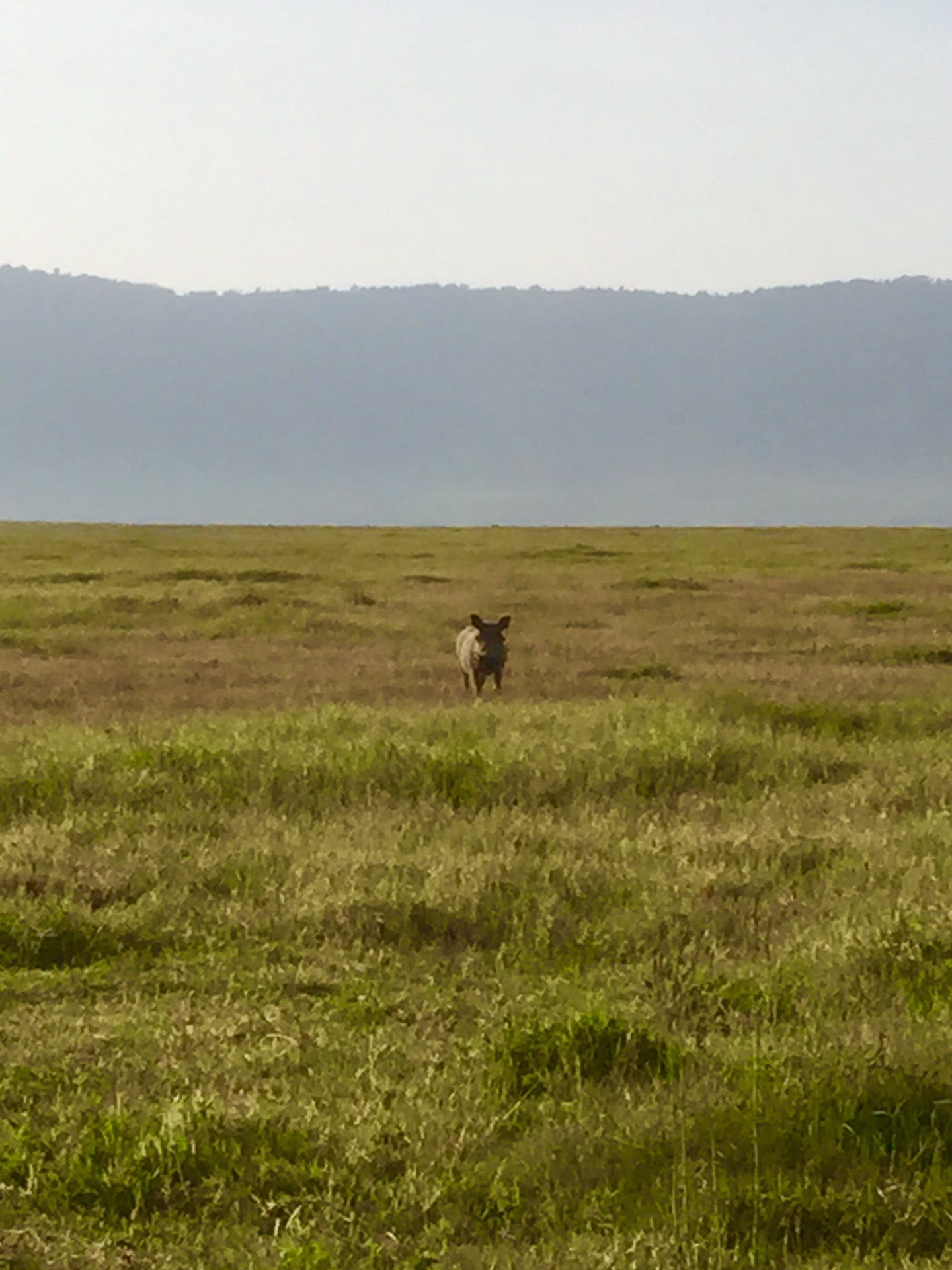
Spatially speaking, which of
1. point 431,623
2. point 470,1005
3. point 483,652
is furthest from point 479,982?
point 431,623

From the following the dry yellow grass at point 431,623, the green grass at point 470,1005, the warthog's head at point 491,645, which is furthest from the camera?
the dry yellow grass at point 431,623

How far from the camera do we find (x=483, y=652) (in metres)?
19.3

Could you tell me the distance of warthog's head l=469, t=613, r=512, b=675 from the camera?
19.3 meters

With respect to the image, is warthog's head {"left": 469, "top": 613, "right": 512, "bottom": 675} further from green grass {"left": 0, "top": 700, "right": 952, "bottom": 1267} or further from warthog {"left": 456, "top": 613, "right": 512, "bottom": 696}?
green grass {"left": 0, "top": 700, "right": 952, "bottom": 1267}

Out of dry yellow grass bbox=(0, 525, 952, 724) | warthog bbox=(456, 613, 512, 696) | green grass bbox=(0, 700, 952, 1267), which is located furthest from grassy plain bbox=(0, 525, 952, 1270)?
dry yellow grass bbox=(0, 525, 952, 724)

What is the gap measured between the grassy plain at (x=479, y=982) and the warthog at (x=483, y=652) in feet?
4.53

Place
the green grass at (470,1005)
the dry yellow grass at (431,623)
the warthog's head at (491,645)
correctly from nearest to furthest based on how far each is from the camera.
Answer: the green grass at (470,1005), the warthog's head at (491,645), the dry yellow grass at (431,623)

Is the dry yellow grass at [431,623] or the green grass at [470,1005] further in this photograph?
the dry yellow grass at [431,623]

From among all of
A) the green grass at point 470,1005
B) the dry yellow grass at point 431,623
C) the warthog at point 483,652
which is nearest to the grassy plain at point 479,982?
the green grass at point 470,1005

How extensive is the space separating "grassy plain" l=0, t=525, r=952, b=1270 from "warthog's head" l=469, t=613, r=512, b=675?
1.40 meters

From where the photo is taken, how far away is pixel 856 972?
7.60 metres

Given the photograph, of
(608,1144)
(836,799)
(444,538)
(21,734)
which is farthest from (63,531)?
(608,1144)

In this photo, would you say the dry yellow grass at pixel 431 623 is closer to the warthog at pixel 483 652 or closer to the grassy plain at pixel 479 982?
the warthog at pixel 483 652

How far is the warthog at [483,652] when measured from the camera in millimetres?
19375
